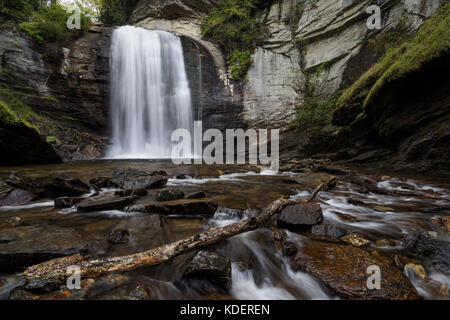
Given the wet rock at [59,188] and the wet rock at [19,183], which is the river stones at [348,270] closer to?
the wet rock at [59,188]

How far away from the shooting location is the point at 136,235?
2215 millimetres

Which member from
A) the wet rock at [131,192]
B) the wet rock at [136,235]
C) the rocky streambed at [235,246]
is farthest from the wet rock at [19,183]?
the wet rock at [136,235]

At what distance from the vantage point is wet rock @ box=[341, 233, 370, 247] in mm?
2130

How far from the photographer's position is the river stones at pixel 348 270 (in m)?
1.43

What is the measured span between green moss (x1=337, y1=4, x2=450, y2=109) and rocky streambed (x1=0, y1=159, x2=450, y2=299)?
4.32m

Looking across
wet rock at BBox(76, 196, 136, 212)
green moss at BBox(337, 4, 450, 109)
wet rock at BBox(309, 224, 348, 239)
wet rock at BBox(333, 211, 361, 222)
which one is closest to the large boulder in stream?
wet rock at BBox(76, 196, 136, 212)

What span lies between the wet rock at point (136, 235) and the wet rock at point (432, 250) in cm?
251

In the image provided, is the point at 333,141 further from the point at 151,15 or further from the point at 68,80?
the point at 151,15

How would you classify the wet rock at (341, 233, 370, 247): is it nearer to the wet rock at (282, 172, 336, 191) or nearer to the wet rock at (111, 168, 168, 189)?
the wet rock at (282, 172, 336, 191)

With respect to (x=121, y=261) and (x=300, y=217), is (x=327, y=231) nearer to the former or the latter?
(x=300, y=217)

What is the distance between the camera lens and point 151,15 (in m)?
19.6

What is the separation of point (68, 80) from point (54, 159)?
25.5 feet

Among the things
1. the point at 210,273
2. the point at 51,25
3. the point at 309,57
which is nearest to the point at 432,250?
the point at 210,273

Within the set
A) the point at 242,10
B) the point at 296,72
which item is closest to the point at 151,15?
the point at 242,10
